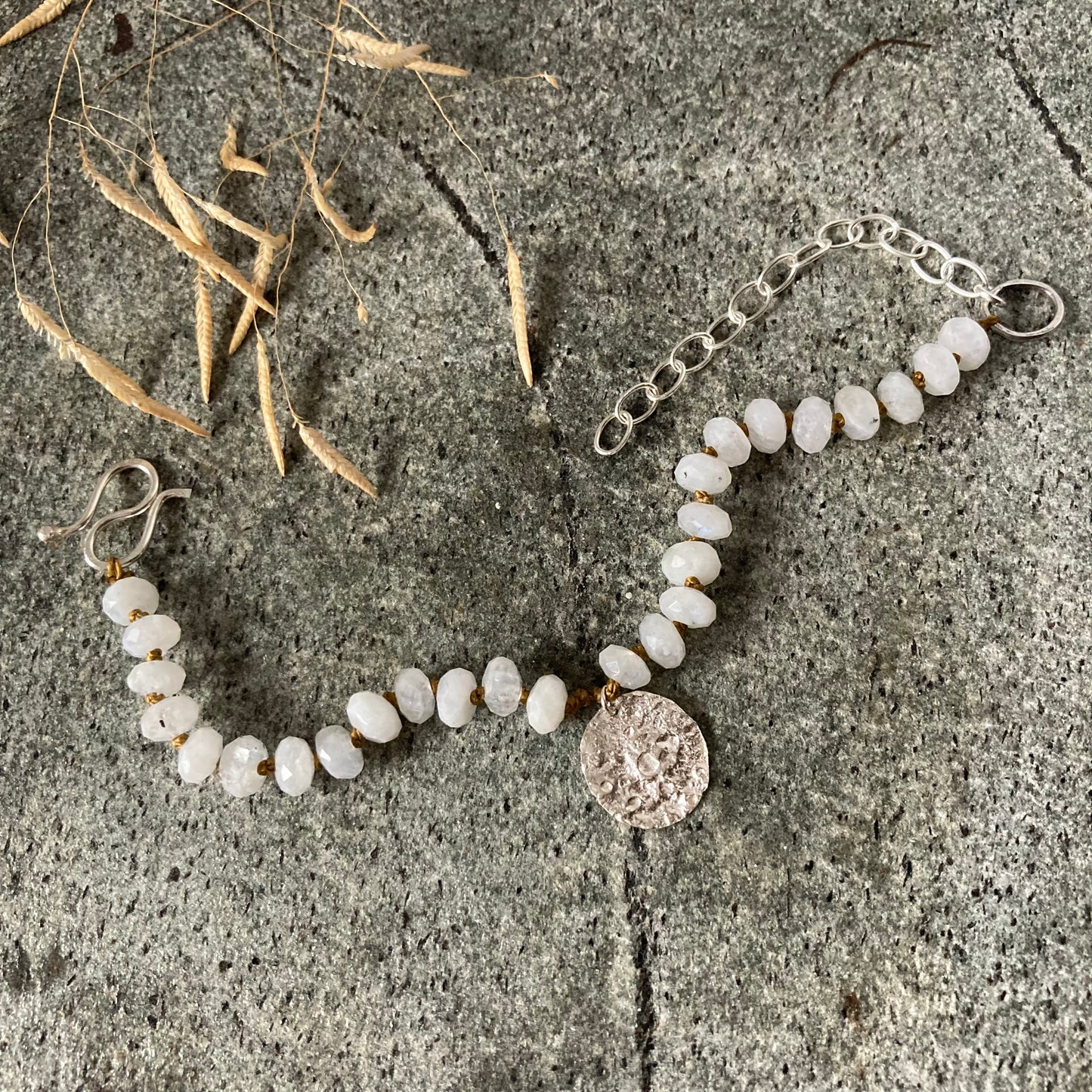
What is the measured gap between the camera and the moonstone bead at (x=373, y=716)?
1.06 metres

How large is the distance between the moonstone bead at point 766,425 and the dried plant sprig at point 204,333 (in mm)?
663

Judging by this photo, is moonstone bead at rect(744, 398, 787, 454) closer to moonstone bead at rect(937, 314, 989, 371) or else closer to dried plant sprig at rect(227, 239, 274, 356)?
moonstone bead at rect(937, 314, 989, 371)

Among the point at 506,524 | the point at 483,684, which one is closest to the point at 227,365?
the point at 506,524

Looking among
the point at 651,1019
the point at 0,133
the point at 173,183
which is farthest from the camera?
the point at 0,133

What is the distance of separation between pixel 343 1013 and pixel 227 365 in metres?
0.82

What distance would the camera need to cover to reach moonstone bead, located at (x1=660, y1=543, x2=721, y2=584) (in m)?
1.05

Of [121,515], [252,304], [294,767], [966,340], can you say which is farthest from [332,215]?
[966,340]

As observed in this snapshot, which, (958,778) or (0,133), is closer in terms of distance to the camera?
(958,778)

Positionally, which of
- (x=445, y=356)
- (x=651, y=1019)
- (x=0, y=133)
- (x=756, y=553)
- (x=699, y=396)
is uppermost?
(x=0, y=133)

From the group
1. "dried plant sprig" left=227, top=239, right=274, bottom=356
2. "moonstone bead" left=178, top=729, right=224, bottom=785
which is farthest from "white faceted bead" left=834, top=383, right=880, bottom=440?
"moonstone bead" left=178, top=729, right=224, bottom=785

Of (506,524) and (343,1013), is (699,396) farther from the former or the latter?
(343,1013)

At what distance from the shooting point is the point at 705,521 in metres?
1.06

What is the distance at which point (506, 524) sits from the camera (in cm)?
113

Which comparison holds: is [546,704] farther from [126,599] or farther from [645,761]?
[126,599]
